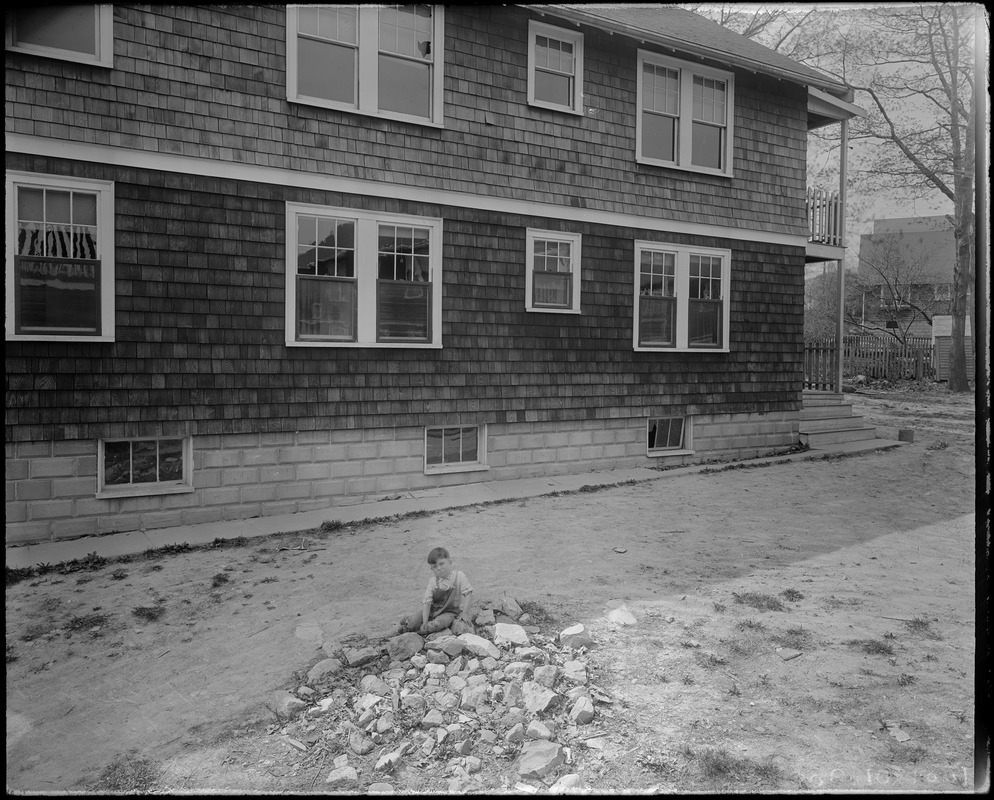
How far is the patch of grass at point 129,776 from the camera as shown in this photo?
12.1 feet

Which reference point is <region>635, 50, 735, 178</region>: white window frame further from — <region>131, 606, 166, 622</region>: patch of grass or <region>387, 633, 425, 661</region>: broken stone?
<region>131, 606, 166, 622</region>: patch of grass

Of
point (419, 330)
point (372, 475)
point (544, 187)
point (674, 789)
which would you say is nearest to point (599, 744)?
point (674, 789)

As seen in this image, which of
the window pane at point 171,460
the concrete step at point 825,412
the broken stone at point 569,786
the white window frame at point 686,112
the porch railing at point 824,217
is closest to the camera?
the broken stone at point 569,786

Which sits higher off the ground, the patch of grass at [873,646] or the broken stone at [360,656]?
the patch of grass at [873,646]

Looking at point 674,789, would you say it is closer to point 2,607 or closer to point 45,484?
point 2,607

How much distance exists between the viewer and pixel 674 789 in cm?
357

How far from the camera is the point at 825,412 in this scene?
46.7ft

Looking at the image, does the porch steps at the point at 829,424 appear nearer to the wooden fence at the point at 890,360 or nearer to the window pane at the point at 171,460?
the window pane at the point at 171,460

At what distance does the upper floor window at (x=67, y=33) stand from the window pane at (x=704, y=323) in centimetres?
873

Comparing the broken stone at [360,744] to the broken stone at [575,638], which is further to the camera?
the broken stone at [575,638]

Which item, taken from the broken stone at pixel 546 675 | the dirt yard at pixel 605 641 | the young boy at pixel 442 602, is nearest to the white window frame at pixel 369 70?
the dirt yard at pixel 605 641

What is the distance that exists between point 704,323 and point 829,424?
3.75 meters

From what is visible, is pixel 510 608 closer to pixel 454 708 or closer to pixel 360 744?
pixel 454 708

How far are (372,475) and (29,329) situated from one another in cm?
406
